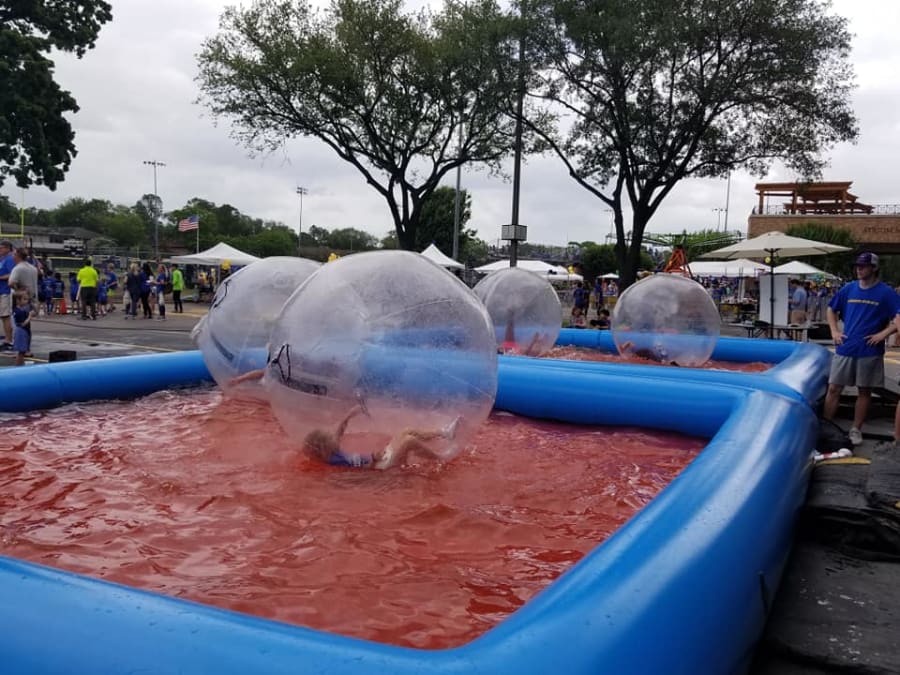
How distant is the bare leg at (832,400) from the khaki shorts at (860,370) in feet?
0.57

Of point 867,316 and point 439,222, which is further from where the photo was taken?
point 439,222

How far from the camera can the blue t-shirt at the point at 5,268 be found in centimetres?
1035

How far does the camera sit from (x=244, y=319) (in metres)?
5.53

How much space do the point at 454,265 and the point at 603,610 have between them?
23040mm

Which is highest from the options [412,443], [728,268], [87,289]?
[728,268]

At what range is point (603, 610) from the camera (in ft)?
5.56

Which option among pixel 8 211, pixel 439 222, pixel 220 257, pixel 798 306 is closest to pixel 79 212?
pixel 8 211

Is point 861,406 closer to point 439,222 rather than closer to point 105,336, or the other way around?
point 105,336

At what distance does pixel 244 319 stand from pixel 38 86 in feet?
104

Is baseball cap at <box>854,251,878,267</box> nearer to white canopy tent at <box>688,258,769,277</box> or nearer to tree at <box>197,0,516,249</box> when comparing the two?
tree at <box>197,0,516,249</box>

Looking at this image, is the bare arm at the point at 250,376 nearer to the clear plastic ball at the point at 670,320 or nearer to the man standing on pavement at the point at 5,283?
the clear plastic ball at the point at 670,320

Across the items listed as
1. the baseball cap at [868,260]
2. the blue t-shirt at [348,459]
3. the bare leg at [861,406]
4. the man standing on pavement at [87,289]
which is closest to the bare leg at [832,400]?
the bare leg at [861,406]

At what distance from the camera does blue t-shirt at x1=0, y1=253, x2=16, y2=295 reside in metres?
10.4

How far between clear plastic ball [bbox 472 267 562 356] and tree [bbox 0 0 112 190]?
2944cm
